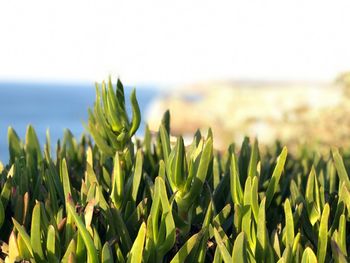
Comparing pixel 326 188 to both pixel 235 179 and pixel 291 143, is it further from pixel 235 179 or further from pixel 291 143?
pixel 291 143

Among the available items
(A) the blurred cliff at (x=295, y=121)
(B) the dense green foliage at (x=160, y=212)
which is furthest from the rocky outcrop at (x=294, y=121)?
(B) the dense green foliage at (x=160, y=212)

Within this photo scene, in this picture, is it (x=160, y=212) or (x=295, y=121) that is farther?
(x=295, y=121)

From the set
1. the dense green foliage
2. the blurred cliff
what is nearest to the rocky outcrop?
the blurred cliff

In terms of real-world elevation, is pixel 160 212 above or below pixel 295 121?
above

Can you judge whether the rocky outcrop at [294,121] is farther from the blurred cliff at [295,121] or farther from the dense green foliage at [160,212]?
the dense green foliage at [160,212]

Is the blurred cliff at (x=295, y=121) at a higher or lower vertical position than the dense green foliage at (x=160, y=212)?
lower

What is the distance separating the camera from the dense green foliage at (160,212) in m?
1.57

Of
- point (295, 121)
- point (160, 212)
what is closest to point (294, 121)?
point (295, 121)

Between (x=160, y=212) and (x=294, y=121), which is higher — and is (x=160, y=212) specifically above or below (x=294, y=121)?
above

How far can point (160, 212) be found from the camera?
169 cm

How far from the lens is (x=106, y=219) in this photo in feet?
5.73

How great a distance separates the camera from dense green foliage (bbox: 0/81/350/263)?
157 cm

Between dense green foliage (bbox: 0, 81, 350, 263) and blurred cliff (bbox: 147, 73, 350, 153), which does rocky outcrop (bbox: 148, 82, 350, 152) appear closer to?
blurred cliff (bbox: 147, 73, 350, 153)

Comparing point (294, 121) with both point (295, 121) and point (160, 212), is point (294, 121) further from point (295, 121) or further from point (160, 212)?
point (160, 212)
